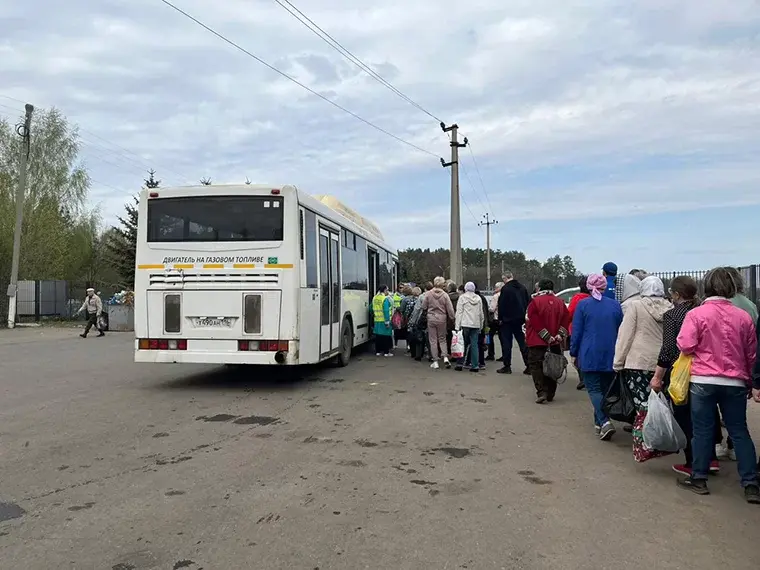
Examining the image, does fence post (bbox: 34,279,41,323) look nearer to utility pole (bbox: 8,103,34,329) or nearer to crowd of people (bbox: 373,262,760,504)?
utility pole (bbox: 8,103,34,329)

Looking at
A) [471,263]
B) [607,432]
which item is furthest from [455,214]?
[471,263]

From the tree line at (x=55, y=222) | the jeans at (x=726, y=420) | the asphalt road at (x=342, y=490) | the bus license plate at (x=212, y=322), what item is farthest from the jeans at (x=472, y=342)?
the tree line at (x=55, y=222)

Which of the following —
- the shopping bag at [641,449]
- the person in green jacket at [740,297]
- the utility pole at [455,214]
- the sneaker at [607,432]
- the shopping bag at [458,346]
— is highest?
the utility pole at [455,214]

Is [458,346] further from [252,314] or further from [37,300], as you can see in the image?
[37,300]

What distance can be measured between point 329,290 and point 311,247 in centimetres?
134

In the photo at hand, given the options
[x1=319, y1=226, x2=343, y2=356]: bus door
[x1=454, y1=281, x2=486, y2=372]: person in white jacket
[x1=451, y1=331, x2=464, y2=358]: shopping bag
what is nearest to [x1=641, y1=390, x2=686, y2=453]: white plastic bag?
[x1=319, y1=226, x2=343, y2=356]: bus door

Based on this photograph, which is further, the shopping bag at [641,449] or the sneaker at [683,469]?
the sneaker at [683,469]

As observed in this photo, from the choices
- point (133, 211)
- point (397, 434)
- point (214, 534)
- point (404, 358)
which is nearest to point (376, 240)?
point (404, 358)

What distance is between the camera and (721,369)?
491 cm

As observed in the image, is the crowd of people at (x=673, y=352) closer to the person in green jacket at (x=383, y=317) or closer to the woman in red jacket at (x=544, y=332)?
the woman in red jacket at (x=544, y=332)

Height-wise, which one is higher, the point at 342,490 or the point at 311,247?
the point at 311,247

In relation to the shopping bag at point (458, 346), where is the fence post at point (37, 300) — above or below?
above

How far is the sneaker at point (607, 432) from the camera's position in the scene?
686 centimetres

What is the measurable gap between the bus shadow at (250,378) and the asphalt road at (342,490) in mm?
1045
